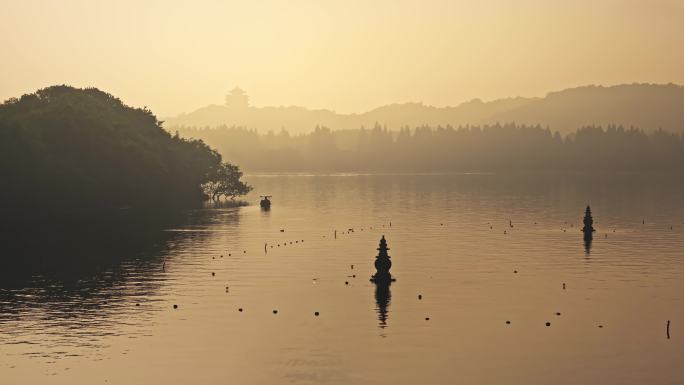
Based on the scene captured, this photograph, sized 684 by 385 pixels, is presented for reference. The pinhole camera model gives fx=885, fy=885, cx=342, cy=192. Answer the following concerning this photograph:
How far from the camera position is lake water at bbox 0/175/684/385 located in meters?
71.2

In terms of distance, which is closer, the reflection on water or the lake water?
the lake water

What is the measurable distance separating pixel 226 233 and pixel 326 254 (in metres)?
37.1

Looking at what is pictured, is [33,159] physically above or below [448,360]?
above

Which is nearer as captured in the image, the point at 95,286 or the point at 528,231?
the point at 95,286

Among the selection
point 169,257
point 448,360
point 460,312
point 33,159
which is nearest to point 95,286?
point 169,257

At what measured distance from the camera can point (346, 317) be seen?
91.1 m

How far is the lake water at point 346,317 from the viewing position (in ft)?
234

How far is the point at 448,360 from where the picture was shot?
74.1 meters

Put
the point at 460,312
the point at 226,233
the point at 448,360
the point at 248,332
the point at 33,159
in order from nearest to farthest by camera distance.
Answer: the point at 448,360
the point at 248,332
the point at 460,312
the point at 226,233
the point at 33,159

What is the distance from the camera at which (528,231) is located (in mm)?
186250

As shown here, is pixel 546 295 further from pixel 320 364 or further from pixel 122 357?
pixel 122 357

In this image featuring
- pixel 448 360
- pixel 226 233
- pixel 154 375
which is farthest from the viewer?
pixel 226 233

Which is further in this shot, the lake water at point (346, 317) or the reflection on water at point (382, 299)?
the reflection on water at point (382, 299)

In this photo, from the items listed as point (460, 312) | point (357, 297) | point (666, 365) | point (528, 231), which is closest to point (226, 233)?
point (528, 231)
